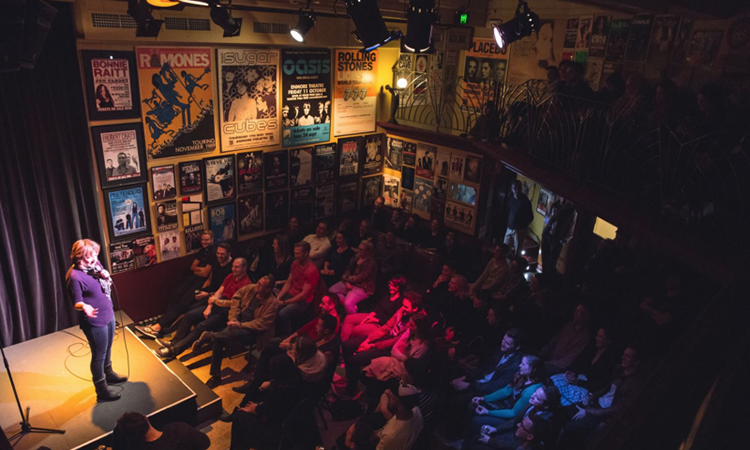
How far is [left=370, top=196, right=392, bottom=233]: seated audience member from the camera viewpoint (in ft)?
29.0

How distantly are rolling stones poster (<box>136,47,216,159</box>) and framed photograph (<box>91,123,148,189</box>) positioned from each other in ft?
0.48

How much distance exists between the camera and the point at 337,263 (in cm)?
753

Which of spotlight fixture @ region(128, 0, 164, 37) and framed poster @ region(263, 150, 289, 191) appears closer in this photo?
spotlight fixture @ region(128, 0, 164, 37)

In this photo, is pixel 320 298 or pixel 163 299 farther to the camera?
pixel 163 299

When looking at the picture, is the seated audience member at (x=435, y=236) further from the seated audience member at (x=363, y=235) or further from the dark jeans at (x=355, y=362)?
the dark jeans at (x=355, y=362)

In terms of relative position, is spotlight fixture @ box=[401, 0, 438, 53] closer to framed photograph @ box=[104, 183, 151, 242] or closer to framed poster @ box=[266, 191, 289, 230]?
framed poster @ box=[266, 191, 289, 230]

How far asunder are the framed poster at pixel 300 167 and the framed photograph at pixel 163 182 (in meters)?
1.92

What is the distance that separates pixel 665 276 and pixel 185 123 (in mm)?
6194

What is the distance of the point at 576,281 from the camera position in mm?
6469

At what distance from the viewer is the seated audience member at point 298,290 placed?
6.50 meters

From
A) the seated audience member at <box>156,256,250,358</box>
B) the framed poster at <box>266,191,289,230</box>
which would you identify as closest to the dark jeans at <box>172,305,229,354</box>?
the seated audience member at <box>156,256,250,358</box>

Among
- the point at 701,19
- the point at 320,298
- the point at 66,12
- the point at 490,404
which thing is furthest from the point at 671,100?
the point at 66,12

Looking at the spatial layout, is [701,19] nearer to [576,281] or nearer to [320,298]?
[576,281]

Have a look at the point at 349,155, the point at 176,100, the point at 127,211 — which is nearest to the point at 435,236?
the point at 349,155
